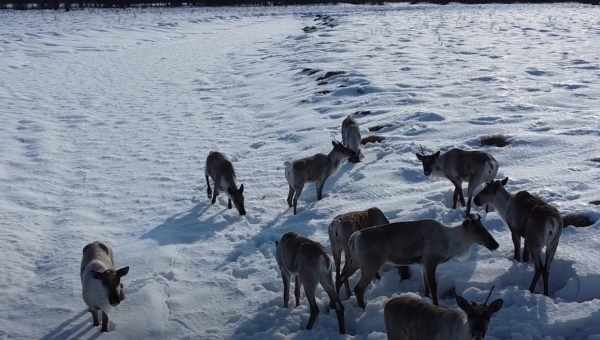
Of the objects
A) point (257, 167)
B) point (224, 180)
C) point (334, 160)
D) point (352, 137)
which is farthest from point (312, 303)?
point (257, 167)

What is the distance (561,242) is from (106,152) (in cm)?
1145

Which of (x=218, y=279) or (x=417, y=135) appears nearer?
(x=218, y=279)

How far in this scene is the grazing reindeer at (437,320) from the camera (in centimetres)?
531

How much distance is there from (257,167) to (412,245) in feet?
22.5

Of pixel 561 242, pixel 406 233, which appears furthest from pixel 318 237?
pixel 561 242

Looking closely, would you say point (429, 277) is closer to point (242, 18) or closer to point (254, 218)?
point (254, 218)

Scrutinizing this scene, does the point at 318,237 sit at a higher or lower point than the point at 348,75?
lower

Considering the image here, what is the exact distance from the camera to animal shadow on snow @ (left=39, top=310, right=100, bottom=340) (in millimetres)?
6906

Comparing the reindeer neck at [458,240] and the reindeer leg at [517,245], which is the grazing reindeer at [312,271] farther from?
the reindeer leg at [517,245]

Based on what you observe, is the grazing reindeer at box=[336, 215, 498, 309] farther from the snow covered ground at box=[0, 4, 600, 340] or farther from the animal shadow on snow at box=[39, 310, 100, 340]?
the animal shadow on snow at box=[39, 310, 100, 340]

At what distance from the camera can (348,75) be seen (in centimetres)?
2158

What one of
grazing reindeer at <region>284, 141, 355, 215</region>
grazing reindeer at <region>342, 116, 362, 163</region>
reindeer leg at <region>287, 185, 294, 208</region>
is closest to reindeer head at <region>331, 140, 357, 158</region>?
grazing reindeer at <region>284, 141, 355, 215</region>

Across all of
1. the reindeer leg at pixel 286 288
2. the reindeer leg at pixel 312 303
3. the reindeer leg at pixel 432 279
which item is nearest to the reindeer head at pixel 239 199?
the reindeer leg at pixel 286 288

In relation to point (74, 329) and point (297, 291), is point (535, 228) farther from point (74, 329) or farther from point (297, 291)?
point (74, 329)
